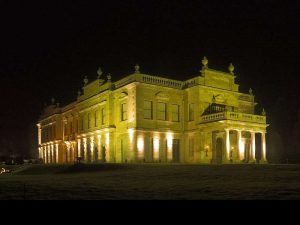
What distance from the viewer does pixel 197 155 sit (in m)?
43.2

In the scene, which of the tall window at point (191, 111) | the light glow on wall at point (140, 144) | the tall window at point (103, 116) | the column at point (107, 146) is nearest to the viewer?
the light glow on wall at point (140, 144)

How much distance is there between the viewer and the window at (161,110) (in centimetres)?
4325

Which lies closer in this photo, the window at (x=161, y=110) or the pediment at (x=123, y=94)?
the pediment at (x=123, y=94)

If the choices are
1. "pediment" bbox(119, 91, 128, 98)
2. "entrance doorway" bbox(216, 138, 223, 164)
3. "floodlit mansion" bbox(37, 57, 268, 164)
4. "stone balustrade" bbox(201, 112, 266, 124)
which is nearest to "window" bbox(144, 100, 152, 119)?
"floodlit mansion" bbox(37, 57, 268, 164)

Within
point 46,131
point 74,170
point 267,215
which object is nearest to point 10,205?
point 267,215

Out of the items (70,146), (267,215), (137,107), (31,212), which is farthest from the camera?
(70,146)

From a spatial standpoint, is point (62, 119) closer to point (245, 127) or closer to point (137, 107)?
point (137, 107)

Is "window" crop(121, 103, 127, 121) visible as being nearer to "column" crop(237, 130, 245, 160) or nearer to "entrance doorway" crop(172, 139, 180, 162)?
"entrance doorway" crop(172, 139, 180, 162)

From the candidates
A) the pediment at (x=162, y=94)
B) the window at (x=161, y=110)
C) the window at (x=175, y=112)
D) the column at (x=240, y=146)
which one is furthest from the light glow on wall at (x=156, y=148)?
the column at (x=240, y=146)

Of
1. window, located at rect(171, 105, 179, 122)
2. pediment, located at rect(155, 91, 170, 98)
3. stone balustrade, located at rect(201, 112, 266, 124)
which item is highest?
pediment, located at rect(155, 91, 170, 98)

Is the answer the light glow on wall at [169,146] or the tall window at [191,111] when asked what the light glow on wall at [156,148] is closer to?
the light glow on wall at [169,146]

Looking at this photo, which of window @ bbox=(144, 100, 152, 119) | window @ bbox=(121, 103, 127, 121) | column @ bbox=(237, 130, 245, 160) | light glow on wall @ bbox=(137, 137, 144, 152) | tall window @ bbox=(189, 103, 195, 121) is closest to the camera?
column @ bbox=(237, 130, 245, 160)

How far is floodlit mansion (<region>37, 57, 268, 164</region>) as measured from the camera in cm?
4116

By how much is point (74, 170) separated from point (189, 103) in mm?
16710
